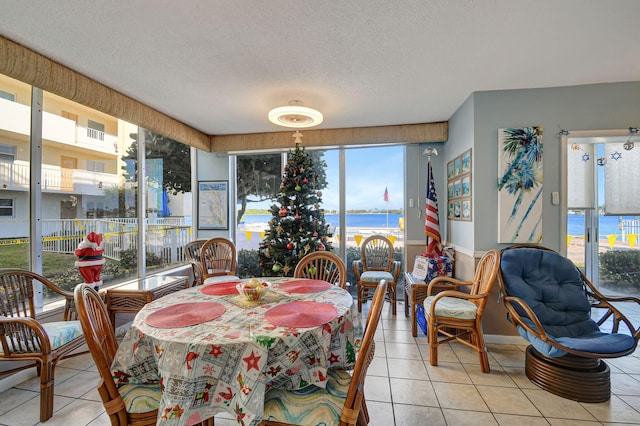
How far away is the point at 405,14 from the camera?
1.76 m

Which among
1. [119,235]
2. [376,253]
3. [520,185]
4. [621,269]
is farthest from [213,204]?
[621,269]

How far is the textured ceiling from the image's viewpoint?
1725mm

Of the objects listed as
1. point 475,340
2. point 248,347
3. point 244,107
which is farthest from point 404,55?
point 475,340

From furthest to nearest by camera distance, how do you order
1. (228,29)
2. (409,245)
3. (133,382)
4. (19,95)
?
(409,245)
(19,95)
(228,29)
(133,382)

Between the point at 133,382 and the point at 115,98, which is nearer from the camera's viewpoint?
the point at 133,382

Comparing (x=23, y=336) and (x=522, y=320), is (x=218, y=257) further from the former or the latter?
(x=522, y=320)

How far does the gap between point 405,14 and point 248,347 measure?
2.07 m

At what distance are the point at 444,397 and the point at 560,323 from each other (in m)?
1.22

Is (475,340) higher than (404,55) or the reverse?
the reverse

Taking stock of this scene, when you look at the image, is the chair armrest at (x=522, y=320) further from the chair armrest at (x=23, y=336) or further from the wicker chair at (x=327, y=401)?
the chair armrest at (x=23, y=336)

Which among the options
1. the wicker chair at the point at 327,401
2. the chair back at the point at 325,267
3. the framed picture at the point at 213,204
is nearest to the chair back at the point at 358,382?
the wicker chair at the point at 327,401

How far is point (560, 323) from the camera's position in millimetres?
2375

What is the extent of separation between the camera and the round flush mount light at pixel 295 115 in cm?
270

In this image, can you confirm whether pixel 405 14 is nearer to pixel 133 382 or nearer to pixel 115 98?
pixel 133 382
